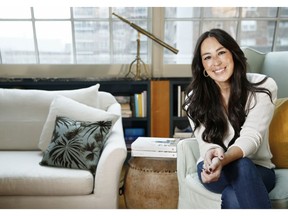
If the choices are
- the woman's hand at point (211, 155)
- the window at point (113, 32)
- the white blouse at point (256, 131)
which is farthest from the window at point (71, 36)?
the woman's hand at point (211, 155)

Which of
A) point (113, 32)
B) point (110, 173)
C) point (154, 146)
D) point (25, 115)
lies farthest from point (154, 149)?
point (113, 32)

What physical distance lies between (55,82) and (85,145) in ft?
3.61

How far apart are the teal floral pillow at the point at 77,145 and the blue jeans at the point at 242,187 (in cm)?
71

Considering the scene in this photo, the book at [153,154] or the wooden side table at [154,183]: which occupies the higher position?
the book at [153,154]

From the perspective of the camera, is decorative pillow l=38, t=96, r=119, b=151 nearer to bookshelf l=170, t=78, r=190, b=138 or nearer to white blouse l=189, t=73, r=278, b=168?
white blouse l=189, t=73, r=278, b=168

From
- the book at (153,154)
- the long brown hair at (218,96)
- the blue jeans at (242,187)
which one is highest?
the long brown hair at (218,96)

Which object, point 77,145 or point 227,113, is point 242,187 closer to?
point 227,113

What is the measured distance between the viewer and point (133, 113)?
283 centimetres

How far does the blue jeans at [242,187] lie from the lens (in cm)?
121

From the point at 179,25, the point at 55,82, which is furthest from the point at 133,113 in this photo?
→ the point at 179,25

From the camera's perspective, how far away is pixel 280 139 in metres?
1.67

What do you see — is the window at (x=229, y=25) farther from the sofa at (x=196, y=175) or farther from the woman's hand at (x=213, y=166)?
the woman's hand at (x=213, y=166)

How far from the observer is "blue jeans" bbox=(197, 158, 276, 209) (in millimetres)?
1206

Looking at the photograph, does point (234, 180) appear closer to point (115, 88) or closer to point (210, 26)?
point (115, 88)
